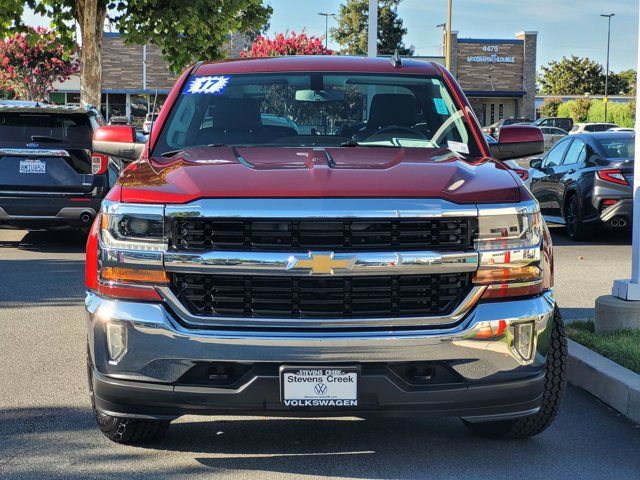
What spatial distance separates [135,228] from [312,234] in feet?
2.49

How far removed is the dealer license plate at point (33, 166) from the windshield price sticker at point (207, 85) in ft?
23.0

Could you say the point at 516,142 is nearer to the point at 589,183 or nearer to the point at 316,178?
the point at 316,178

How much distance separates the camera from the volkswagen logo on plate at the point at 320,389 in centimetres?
420

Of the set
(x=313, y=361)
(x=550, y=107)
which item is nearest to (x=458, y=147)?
(x=313, y=361)

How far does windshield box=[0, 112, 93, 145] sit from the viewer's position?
1266cm

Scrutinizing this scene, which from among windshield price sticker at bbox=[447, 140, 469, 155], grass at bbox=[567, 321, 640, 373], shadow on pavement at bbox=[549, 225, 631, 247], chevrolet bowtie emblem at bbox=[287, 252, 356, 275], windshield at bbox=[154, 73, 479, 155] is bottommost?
shadow on pavement at bbox=[549, 225, 631, 247]

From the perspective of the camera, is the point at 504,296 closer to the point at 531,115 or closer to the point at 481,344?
the point at 481,344

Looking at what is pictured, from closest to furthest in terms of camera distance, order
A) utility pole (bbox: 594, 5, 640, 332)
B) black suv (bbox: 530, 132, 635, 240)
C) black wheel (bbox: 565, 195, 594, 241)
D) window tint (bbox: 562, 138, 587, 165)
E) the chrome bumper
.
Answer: the chrome bumper
utility pole (bbox: 594, 5, 640, 332)
black suv (bbox: 530, 132, 635, 240)
black wheel (bbox: 565, 195, 594, 241)
window tint (bbox: 562, 138, 587, 165)

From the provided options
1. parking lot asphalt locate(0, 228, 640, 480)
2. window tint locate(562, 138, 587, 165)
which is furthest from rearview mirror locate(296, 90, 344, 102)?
window tint locate(562, 138, 587, 165)

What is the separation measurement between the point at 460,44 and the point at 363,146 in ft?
207

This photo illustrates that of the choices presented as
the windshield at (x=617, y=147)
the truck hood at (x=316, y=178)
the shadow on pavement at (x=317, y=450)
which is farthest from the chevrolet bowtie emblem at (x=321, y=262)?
the windshield at (x=617, y=147)

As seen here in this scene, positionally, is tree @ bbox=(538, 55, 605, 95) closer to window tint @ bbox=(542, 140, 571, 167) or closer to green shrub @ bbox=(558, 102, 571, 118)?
green shrub @ bbox=(558, 102, 571, 118)

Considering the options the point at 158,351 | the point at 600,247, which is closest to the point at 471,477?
the point at 158,351

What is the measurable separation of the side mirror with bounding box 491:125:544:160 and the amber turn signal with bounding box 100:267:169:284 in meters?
2.48
